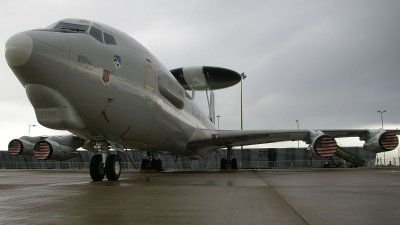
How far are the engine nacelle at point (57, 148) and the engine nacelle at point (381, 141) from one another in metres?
15.7

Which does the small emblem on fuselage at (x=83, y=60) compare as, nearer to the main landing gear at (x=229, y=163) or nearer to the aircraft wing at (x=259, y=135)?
the aircraft wing at (x=259, y=135)

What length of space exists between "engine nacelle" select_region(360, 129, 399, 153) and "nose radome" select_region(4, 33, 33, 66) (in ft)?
57.0

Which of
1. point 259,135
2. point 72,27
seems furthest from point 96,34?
point 259,135

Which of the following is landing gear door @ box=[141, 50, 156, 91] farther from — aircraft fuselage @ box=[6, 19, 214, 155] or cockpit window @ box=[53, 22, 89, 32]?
cockpit window @ box=[53, 22, 89, 32]

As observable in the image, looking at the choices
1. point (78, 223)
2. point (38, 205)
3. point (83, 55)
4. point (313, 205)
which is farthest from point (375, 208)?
point (83, 55)

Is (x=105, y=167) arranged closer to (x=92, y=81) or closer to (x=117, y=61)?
(x=92, y=81)

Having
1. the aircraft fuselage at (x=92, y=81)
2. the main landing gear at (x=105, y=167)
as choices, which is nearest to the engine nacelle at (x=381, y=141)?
the aircraft fuselage at (x=92, y=81)

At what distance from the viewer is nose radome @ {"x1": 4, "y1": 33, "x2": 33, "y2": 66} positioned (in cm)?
678

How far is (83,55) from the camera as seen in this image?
7961 millimetres

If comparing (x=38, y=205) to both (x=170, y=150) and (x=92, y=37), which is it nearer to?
(x=92, y=37)

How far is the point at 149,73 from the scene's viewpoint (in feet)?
35.4

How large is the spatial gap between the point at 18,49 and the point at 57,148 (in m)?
9.19

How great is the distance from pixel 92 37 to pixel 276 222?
7.26 meters

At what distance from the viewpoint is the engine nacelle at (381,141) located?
1761 cm
